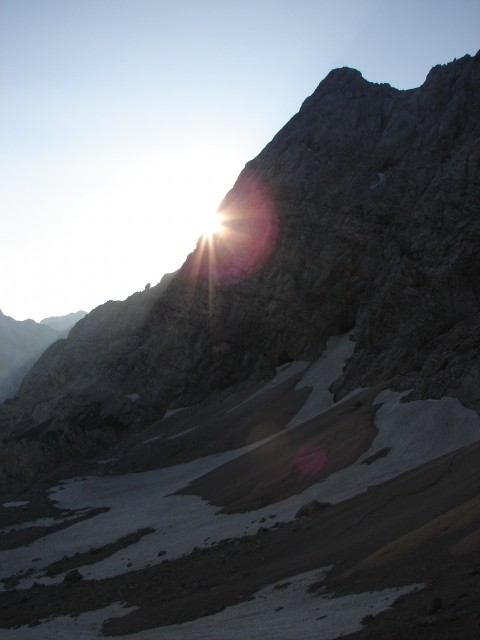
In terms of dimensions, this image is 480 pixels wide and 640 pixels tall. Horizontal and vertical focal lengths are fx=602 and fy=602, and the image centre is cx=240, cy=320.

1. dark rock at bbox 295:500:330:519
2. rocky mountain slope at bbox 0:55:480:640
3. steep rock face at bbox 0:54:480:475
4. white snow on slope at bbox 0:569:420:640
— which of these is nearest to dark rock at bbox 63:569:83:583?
rocky mountain slope at bbox 0:55:480:640

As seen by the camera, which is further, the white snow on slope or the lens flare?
the lens flare

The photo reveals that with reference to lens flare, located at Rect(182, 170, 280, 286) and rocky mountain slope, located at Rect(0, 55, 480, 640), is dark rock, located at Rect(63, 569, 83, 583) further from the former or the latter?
lens flare, located at Rect(182, 170, 280, 286)

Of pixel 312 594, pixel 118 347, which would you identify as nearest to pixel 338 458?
pixel 312 594

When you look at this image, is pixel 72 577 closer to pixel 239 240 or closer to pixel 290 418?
pixel 290 418

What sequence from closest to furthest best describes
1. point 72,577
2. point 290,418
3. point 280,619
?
point 280,619, point 72,577, point 290,418

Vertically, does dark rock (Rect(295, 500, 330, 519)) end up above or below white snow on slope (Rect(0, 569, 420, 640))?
below

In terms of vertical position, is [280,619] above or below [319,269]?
below

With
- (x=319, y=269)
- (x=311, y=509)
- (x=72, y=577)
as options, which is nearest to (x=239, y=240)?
(x=319, y=269)

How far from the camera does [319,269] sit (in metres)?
73.4

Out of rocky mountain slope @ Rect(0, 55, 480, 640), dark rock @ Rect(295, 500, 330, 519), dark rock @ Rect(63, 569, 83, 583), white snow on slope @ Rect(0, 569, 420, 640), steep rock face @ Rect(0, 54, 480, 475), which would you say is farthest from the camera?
steep rock face @ Rect(0, 54, 480, 475)

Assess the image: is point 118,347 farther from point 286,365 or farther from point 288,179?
point 288,179

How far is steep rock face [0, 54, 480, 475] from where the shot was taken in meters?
56.8

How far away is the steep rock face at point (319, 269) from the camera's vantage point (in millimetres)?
56812

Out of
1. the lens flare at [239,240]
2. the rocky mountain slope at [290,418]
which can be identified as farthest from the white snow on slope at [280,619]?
the lens flare at [239,240]
